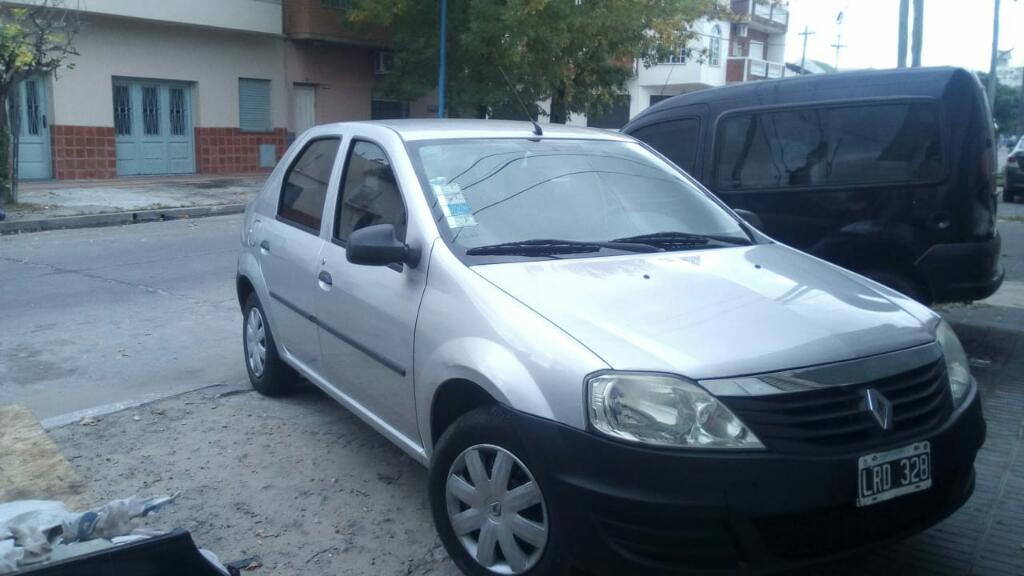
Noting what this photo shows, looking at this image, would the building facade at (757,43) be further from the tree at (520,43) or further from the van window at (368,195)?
the van window at (368,195)

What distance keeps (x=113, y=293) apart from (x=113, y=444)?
4.42m

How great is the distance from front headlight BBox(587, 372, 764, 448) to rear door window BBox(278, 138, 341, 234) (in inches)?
94.9

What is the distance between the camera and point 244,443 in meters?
5.04

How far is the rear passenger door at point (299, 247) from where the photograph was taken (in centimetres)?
488

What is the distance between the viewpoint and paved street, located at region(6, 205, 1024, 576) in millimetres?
3863

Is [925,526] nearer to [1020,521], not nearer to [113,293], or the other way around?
[1020,521]

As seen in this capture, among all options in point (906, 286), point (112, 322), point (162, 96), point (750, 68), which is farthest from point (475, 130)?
point (750, 68)

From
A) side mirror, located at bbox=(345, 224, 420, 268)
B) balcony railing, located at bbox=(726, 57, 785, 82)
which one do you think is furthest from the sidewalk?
balcony railing, located at bbox=(726, 57, 785, 82)

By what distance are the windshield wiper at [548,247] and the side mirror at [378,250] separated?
10.2 inches

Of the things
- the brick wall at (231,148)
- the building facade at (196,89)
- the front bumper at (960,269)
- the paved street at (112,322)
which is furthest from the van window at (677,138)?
the brick wall at (231,148)

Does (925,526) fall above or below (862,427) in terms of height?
below

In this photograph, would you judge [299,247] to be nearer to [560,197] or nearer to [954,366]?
[560,197]

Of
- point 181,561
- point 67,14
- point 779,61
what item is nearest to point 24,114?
point 67,14

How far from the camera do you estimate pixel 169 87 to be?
21844mm
